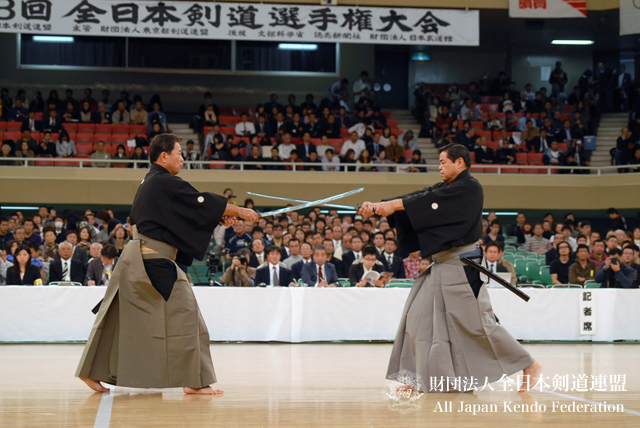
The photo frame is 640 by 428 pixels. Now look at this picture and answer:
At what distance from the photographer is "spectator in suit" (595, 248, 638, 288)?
28.7 ft

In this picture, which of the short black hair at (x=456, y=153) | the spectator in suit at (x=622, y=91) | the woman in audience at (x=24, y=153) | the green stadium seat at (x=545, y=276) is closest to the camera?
the short black hair at (x=456, y=153)

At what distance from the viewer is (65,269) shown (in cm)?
857

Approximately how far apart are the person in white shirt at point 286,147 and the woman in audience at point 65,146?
4.46m

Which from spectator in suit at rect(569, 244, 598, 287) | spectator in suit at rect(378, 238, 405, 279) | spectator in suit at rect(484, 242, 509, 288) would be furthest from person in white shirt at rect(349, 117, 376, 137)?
spectator in suit at rect(484, 242, 509, 288)

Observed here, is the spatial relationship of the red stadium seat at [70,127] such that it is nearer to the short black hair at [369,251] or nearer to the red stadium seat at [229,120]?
the red stadium seat at [229,120]

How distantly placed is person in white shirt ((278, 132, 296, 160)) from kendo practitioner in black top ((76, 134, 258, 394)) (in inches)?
455

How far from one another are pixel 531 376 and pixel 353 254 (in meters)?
5.60

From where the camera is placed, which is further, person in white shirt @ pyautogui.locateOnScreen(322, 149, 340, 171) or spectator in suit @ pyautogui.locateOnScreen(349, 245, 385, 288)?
person in white shirt @ pyautogui.locateOnScreen(322, 149, 340, 171)

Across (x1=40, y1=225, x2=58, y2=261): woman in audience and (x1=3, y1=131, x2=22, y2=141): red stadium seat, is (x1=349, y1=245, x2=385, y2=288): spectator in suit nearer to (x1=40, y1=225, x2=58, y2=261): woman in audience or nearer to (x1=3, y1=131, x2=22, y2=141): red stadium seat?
(x1=40, y1=225, x2=58, y2=261): woman in audience

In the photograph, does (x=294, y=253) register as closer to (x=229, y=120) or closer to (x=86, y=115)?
(x=229, y=120)

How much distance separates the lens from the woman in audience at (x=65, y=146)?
50.4 ft

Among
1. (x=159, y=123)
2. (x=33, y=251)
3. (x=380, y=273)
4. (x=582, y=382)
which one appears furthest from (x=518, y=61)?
(x=582, y=382)

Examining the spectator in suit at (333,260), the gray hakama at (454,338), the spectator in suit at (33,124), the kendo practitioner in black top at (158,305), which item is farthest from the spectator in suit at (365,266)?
the spectator in suit at (33,124)

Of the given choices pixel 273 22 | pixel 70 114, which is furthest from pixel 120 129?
pixel 273 22
